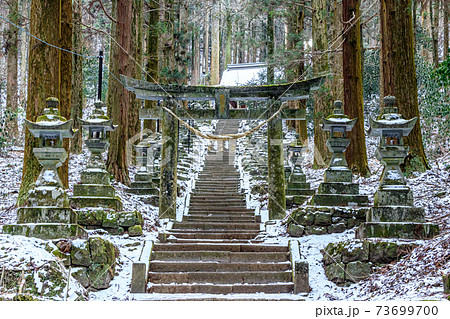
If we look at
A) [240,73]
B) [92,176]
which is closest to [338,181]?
[92,176]

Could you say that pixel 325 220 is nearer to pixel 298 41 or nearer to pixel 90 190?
pixel 90 190

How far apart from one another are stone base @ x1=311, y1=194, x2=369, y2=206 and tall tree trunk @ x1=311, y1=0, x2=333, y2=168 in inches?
257

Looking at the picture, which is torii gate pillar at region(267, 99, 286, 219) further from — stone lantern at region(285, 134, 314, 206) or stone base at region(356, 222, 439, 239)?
stone base at region(356, 222, 439, 239)

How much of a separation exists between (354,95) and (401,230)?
6320 mm

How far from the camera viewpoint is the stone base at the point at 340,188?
9070 mm

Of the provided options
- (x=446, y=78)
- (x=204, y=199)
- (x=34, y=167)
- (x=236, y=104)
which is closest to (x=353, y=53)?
(x=446, y=78)

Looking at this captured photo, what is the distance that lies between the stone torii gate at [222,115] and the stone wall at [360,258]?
394 cm

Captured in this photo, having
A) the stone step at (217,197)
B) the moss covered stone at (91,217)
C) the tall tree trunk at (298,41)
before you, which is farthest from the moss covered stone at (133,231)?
the tall tree trunk at (298,41)

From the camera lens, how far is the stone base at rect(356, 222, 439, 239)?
677 centimetres

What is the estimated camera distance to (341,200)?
357 inches

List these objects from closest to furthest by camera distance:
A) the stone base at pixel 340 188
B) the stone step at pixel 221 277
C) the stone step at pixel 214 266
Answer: the stone step at pixel 221 277
the stone step at pixel 214 266
the stone base at pixel 340 188

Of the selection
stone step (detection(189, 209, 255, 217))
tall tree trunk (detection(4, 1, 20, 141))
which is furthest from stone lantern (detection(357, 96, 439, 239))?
tall tree trunk (detection(4, 1, 20, 141))

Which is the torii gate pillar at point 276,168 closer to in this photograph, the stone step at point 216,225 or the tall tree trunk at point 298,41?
the stone step at point 216,225

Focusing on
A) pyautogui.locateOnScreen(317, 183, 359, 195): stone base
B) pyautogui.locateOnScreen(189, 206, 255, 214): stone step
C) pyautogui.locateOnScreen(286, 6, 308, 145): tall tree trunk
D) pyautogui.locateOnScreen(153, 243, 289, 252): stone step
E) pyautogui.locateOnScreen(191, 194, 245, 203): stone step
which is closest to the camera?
pyautogui.locateOnScreen(153, 243, 289, 252): stone step
